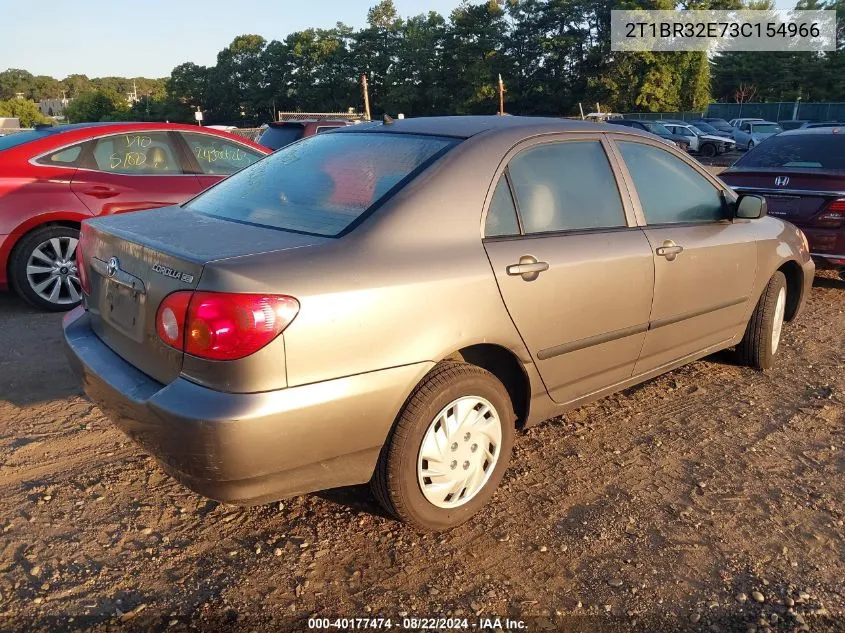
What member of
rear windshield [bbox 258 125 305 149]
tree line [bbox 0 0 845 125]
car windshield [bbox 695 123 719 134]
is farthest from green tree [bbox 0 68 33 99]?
rear windshield [bbox 258 125 305 149]

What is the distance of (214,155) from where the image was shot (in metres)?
6.57

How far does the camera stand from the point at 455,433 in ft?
8.93

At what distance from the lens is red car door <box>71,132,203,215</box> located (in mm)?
5758

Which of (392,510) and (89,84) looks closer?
(392,510)

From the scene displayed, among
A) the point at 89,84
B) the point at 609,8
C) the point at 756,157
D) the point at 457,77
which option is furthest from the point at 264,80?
the point at 756,157

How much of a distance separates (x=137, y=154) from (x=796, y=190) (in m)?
5.93

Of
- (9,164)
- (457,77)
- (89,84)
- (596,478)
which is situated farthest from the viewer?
(89,84)

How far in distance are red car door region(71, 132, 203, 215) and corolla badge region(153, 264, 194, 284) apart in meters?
3.49

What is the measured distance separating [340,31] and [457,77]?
22.4 meters

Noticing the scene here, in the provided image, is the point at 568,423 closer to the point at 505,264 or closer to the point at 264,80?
the point at 505,264

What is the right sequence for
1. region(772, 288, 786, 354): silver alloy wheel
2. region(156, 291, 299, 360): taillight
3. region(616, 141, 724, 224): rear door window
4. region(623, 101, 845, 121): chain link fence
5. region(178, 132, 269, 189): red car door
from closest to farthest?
region(156, 291, 299, 360): taillight → region(616, 141, 724, 224): rear door window → region(772, 288, 786, 354): silver alloy wheel → region(178, 132, 269, 189): red car door → region(623, 101, 845, 121): chain link fence

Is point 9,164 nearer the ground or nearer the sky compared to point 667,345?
nearer the sky

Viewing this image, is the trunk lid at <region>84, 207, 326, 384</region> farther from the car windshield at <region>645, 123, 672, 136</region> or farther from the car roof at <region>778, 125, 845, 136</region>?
the car windshield at <region>645, 123, 672, 136</region>

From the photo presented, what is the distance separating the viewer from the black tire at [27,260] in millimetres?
5395
